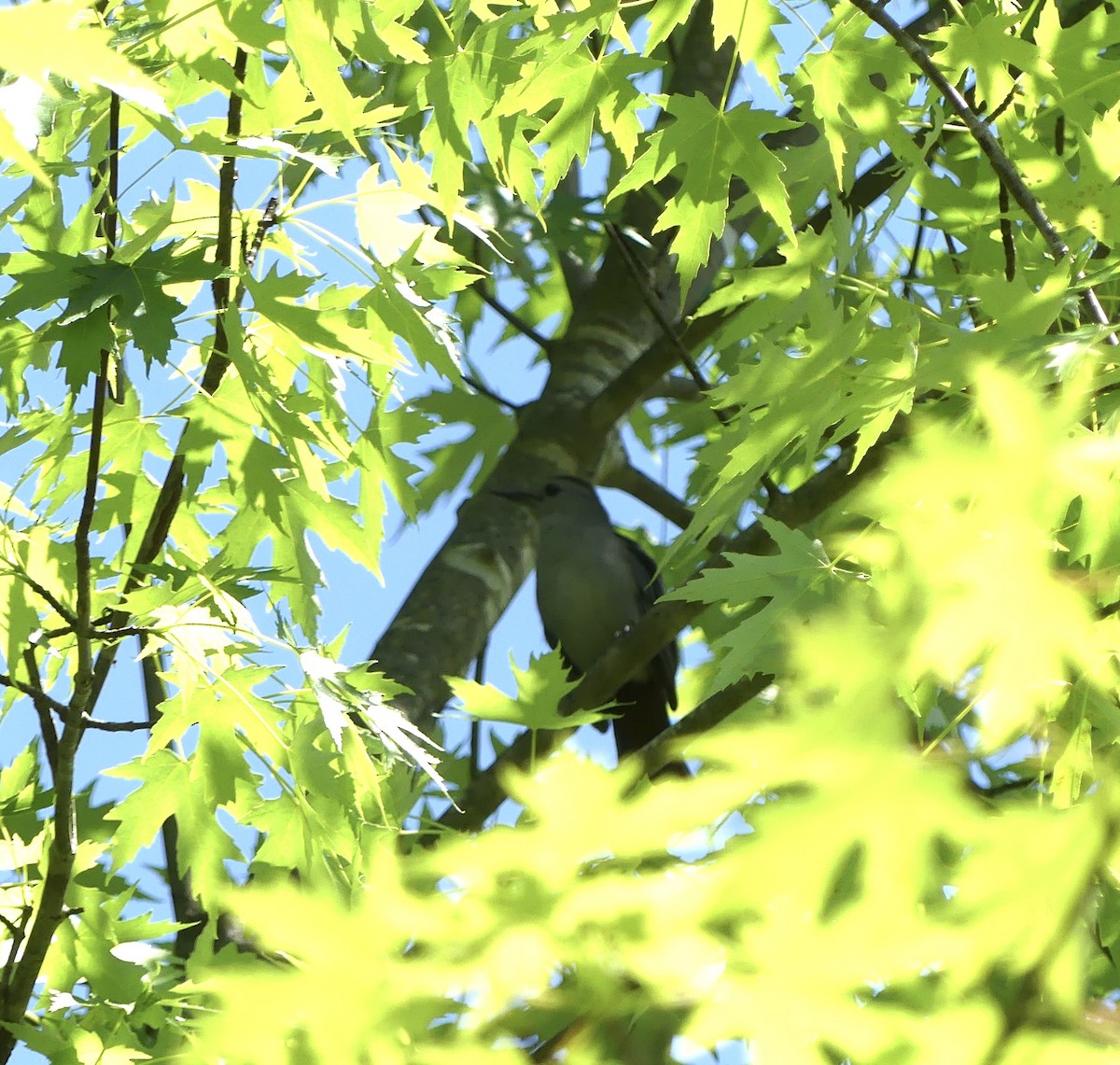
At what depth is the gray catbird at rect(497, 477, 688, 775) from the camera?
18.4ft

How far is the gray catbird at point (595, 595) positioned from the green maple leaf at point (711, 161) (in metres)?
3.56

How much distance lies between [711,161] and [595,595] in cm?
391

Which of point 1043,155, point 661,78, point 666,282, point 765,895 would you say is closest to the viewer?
point 765,895

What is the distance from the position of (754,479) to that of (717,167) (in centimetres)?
46

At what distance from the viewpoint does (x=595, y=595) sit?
18.8 feet

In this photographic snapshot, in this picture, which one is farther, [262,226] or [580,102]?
[262,226]

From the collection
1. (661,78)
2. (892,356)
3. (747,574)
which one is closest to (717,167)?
(892,356)

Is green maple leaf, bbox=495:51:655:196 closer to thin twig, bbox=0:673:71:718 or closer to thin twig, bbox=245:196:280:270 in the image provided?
thin twig, bbox=245:196:280:270

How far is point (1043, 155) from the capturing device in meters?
1.95

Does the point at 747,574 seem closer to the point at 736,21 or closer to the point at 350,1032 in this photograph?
the point at 736,21

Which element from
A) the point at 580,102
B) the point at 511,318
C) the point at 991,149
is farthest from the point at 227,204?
the point at 511,318

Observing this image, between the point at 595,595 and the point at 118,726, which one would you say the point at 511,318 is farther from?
the point at 118,726

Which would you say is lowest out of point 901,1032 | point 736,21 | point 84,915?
point 84,915

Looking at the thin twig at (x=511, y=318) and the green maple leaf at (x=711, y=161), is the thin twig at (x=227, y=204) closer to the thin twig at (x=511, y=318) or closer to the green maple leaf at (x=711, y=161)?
the green maple leaf at (x=711, y=161)
